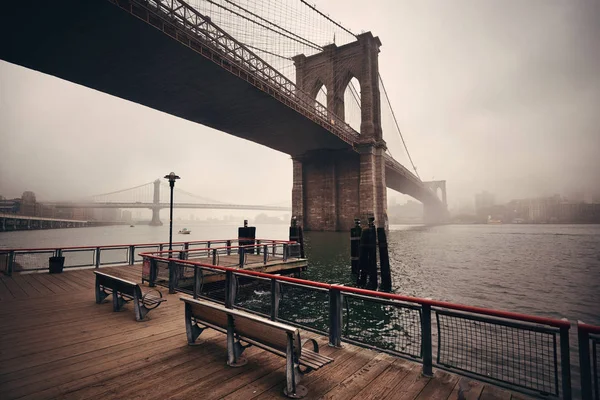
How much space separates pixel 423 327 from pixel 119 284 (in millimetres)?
5359

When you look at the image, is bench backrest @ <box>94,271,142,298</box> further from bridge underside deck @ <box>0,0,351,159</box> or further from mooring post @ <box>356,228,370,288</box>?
bridge underside deck @ <box>0,0,351,159</box>

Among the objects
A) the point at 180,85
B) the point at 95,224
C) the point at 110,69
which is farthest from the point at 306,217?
the point at 95,224

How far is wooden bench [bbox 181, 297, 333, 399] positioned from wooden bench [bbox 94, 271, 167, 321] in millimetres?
1911

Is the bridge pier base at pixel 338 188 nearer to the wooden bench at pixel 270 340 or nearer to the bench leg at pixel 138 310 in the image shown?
the bench leg at pixel 138 310

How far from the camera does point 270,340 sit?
3.17 m

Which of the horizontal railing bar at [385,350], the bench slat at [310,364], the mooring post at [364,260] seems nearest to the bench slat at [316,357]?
the bench slat at [310,364]

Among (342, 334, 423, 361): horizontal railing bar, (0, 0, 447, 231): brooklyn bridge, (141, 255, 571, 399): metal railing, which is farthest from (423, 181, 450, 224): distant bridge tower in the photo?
(342, 334, 423, 361): horizontal railing bar

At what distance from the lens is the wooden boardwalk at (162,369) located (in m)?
3.12

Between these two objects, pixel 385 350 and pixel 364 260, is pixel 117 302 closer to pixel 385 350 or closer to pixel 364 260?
pixel 385 350

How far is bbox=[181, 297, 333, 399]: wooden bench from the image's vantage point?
3.05 metres

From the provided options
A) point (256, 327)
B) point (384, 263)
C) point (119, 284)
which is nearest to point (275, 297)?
point (256, 327)

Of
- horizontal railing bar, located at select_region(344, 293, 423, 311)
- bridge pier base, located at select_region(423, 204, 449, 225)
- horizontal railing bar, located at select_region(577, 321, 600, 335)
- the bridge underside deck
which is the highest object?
the bridge underside deck

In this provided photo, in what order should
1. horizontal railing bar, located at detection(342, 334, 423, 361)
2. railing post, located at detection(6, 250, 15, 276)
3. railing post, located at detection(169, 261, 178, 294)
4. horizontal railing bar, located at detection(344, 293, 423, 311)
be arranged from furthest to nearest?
railing post, located at detection(6, 250, 15, 276)
railing post, located at detection(169, 261, 178, 294)
horizontal railing bar, located at detection(342, 334, 423, 361)
horizontal railing bar, located at detection(344, 293, 423, 311)

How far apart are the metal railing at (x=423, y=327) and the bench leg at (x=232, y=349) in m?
0.95
